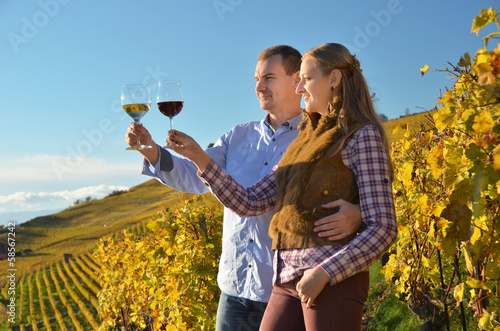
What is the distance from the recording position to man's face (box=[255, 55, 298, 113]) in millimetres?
2322

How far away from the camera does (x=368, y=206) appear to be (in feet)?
4.74

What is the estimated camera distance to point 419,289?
381 centimetres

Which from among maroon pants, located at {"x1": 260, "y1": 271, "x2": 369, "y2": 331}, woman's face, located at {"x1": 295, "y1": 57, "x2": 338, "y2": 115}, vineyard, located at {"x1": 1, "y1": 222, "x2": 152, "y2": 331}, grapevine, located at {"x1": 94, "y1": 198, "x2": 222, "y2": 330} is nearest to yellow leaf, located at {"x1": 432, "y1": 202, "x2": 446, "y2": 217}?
maroon pants, located at {"x1": 260, "y1": 271, "x2": 369, "y2": 331}

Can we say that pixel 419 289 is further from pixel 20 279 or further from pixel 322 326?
pixel 20 279

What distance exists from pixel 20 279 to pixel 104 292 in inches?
788

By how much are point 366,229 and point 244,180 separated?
900 millimetres

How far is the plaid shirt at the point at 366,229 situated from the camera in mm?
1396

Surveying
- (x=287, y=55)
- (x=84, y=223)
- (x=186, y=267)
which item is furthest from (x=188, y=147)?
(x=84, y=223)

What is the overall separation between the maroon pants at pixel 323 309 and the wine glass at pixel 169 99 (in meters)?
0.89

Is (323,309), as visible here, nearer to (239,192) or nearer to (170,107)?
(239,192)

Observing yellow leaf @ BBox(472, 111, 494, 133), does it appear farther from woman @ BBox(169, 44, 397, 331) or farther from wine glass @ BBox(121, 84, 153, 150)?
wine glass @ BBox(121, 84, 153, 150)

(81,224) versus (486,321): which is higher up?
(81,224)

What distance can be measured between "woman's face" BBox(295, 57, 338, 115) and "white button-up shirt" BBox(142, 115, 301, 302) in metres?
0.60

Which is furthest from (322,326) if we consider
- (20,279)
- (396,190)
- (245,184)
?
(20,279)
